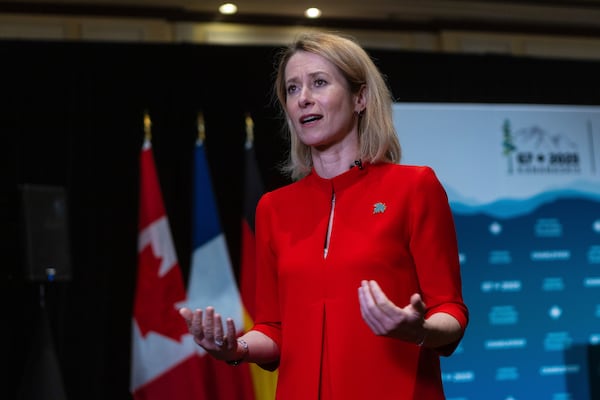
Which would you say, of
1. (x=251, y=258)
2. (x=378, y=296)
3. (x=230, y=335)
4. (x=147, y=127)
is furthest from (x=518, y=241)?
(x=378, y=296)

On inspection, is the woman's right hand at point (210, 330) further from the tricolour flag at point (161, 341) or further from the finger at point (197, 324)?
the tricolour flag at point (161, 341)

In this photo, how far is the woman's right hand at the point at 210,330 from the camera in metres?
1.63

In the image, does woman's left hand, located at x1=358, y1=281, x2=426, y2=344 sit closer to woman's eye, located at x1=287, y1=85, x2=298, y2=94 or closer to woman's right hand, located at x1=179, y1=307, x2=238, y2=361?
woman's right hand, located at x1=179, y1=307, x2=238, y2=361

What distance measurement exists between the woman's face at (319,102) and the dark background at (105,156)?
2.92 m

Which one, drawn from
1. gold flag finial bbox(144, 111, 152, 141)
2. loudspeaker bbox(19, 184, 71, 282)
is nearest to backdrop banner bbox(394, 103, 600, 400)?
gold flag finial bbox(144, 111, 152, 141)

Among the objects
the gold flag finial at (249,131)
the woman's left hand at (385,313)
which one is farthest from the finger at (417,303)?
the gold flag finial at (249,131)

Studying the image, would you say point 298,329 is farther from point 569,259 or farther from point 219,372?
point 569,259

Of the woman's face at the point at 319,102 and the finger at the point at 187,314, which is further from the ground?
the woman's face at the point at 319,102

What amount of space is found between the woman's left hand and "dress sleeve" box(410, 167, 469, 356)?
209mm

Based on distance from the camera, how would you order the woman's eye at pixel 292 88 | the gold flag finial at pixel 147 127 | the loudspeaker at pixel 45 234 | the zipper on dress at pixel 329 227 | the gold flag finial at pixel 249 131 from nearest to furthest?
the zipper on dress at pixel 329 227, the woman's eye at pixel 292 88, the loudspeaker at pixel 45 234, the gold flag finial at pixel 147 127, the gold flag finial at pixel 249 131

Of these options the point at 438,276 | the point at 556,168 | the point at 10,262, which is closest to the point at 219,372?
the point at 10,262

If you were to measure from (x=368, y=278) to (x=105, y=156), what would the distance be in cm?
348

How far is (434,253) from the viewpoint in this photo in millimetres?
1688

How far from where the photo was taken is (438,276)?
168cm
